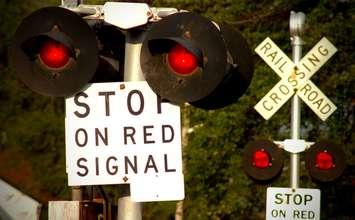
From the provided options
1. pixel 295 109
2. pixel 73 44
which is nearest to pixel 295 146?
pixel 295 109

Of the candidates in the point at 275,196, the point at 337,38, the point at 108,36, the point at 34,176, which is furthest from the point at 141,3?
the point at 34,176

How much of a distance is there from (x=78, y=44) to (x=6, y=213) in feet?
3.09

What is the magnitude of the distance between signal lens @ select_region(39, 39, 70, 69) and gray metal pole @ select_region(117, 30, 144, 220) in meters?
0.36

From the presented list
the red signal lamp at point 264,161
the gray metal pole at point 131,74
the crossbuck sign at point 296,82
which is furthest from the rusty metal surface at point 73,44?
the crossbuck sign at point 296,82

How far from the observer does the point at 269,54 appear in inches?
443

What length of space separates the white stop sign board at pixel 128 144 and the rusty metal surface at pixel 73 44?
3.8 inches

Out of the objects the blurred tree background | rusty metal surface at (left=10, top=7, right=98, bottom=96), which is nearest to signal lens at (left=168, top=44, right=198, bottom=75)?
rusty metal surface at (left=10, top=7, right=98, bottom=96)

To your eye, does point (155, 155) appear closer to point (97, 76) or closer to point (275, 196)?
point (97, 76)

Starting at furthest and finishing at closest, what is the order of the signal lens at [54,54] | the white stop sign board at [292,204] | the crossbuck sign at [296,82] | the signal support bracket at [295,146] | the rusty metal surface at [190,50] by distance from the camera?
1. the crossbuck sign at [296,82]
2. the signal support bracket at [295,146]
3. the white stop sign board at [292,204]
4. the signal lens at [54,54]
5. the rusty metal surface at [190,50]

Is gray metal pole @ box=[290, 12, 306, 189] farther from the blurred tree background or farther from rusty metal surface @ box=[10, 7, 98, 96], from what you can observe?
the blurred tree background

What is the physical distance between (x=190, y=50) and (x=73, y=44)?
576 millimetres

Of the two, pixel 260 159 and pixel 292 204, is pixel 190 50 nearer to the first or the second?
pixel 260 159

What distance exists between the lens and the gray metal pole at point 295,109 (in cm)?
1104

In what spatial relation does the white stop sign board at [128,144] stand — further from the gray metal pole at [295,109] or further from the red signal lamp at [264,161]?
the gray metal pole at [295,109]
